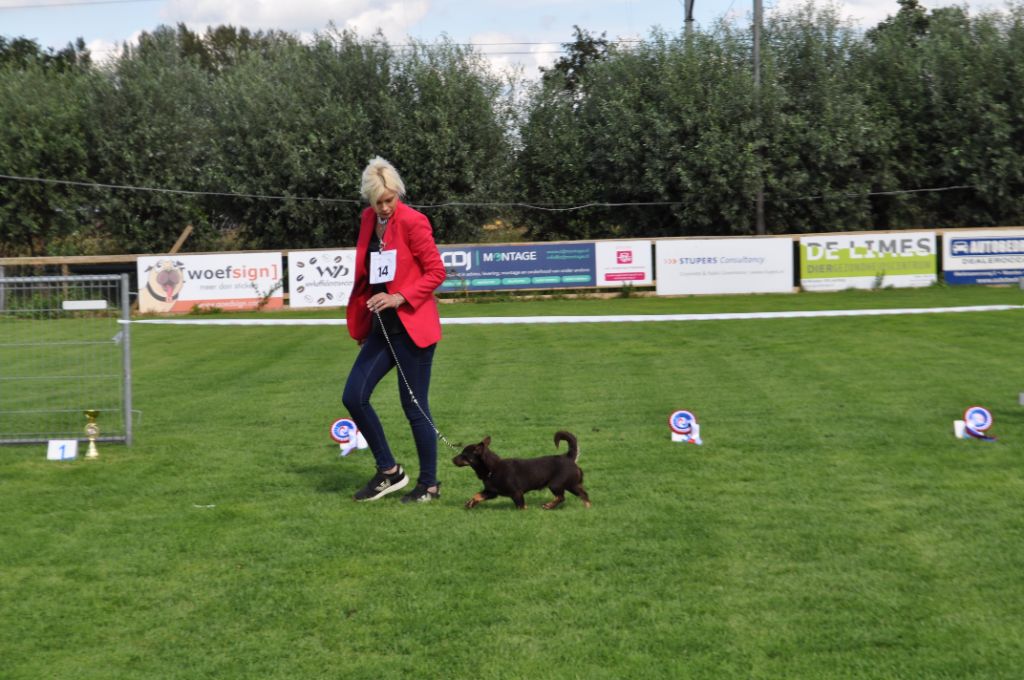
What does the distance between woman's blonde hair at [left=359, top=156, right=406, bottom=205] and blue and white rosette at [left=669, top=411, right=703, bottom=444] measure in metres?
3.38

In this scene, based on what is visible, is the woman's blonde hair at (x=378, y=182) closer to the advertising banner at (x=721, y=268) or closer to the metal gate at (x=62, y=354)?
the metal gate at (x=62, y=354)

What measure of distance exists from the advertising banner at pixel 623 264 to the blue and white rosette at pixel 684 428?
21631 mm

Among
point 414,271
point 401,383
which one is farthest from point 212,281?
point 414,271

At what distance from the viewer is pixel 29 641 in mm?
4926

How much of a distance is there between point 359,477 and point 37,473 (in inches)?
95.3

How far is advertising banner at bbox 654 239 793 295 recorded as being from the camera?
100ft

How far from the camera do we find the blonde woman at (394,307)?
273 inches

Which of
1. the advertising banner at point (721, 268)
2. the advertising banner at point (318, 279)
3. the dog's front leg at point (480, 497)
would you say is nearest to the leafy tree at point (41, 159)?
the advertising banner at point (318, 279)

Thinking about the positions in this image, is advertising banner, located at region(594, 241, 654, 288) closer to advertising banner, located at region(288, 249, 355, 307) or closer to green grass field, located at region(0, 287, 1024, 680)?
advertising banner, located at region(288, 249, 355, 307)

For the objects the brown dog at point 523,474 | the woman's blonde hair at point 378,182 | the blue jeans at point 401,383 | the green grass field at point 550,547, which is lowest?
the green grass field at point 550,547

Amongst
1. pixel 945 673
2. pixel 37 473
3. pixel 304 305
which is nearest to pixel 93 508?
pixel 37 473

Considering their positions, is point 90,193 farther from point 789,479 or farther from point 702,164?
point 789,479

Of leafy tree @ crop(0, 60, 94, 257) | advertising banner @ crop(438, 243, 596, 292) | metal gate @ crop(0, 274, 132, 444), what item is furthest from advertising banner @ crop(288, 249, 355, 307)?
leafy tree @ crop(0, 60, 94, 257)

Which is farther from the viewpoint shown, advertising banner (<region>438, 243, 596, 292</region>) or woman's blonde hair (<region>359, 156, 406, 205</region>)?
advertising banner (<region>438, 243, 596, 292</region>)
